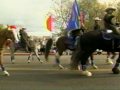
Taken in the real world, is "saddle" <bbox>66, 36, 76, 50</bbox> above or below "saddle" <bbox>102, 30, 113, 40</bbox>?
below

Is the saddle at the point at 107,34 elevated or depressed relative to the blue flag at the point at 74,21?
elevated

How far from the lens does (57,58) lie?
2234 cm

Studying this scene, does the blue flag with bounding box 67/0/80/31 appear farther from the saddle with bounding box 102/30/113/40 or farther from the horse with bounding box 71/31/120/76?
the saddle with bounding box 102/30/113/40

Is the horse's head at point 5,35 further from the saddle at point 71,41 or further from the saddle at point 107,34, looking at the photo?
the saddle at point 71,41

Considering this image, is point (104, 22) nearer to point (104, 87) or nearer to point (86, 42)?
point (86, 42)

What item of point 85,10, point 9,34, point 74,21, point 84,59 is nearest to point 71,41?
point 84,59

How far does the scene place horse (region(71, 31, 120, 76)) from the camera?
1784 centimetres

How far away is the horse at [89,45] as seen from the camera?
17844mm

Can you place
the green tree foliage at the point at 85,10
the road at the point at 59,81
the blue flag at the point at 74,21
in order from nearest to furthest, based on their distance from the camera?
1. the road at the point at 59,81
2. the blue flag at the point at 74,21
3. the green tree foliage at the point at 85,10

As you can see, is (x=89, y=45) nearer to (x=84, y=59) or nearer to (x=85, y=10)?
(x=84, y=59)

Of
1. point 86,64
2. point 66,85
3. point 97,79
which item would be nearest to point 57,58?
point 86,64

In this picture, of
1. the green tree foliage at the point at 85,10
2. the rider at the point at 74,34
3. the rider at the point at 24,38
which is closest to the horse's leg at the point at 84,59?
the rider at the point at 74,34

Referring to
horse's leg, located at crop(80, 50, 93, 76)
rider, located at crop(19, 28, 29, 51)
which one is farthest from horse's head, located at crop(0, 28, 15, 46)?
rider, located at crop(19, 28, 29, 51)

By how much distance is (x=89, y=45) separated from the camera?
59.3 feet
